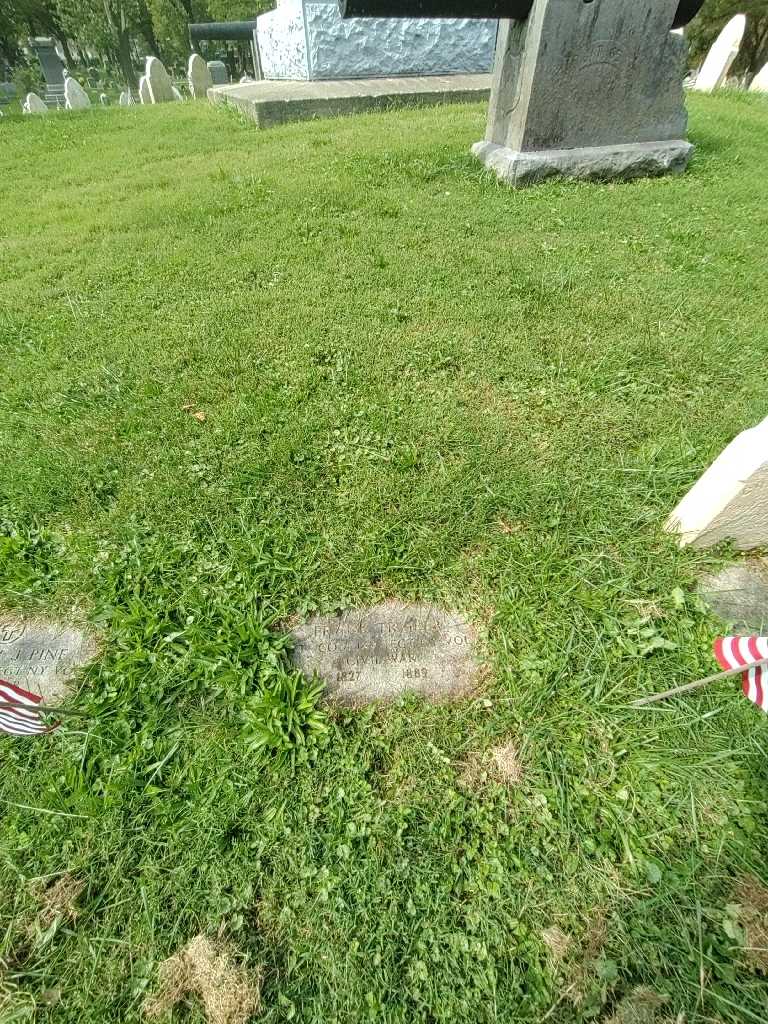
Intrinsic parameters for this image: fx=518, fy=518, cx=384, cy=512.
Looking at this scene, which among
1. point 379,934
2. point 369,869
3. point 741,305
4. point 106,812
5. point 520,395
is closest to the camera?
point 379,934

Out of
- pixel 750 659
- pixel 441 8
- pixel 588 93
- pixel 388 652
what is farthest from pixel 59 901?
pixel 588 93

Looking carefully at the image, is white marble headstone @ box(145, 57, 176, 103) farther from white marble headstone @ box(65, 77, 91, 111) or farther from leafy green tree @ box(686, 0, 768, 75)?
leafy green tree @ box(686, 0, 768, 75)

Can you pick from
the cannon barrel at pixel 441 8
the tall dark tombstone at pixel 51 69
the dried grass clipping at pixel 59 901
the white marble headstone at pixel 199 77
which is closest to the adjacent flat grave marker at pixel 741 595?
the dried grass clipping at pixel 59 901

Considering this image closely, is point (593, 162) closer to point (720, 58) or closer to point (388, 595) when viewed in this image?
point (388, 595)

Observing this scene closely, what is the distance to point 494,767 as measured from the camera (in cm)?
172

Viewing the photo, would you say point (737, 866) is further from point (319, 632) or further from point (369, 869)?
point (319, 632)

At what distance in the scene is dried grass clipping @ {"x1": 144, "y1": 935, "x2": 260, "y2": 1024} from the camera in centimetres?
131

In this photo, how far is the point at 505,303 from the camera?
366cm

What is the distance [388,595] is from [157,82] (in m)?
15.9

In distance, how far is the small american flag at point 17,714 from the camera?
1564 mm

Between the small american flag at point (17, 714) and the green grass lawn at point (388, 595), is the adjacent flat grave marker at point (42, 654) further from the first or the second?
the small american flag at point (17, 714)

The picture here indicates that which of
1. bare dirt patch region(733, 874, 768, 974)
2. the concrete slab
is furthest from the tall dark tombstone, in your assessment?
bare dirt patch region(733, 874, 768, 974)

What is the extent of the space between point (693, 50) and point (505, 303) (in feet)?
91.9

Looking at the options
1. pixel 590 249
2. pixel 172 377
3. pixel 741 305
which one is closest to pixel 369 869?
pixel 172 377
